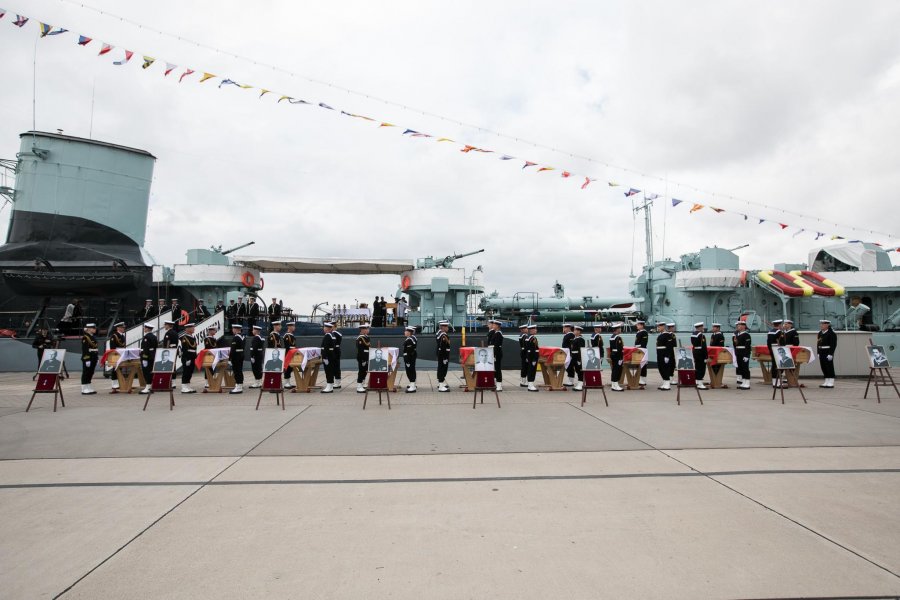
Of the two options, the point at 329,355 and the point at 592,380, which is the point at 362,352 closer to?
the point at 329,355

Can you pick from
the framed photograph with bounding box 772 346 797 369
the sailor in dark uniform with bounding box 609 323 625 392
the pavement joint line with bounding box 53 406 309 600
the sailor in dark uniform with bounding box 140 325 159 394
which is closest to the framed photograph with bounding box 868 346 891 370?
the framed photograph with bounding box 772 346 797 369

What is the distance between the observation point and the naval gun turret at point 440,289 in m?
20.1

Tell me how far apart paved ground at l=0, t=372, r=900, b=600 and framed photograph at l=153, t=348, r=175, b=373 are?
2.50 metres

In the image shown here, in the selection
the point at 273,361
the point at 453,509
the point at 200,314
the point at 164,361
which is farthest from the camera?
the point at 200,314

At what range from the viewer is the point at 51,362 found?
31.7 feet

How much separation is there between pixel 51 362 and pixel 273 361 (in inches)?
171

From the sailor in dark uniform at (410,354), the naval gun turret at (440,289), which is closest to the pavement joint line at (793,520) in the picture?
the sailor in dark uniform at (410,354)

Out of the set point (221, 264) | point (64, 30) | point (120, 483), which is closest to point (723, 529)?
point (120, 483)

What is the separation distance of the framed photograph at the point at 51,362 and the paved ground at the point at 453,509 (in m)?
2.25

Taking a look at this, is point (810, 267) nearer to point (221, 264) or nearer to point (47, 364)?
point (221, 264)

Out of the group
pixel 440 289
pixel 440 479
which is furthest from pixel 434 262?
pixel 440 479

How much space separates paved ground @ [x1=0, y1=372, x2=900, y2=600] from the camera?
9.21 ft

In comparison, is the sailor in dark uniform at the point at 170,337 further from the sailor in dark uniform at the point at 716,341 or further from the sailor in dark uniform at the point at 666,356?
the sailor in dark uniform at the point at 716,341

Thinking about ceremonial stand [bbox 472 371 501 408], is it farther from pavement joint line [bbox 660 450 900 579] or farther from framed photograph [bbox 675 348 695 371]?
pavement joint line [bbox 660 450 900 579]
